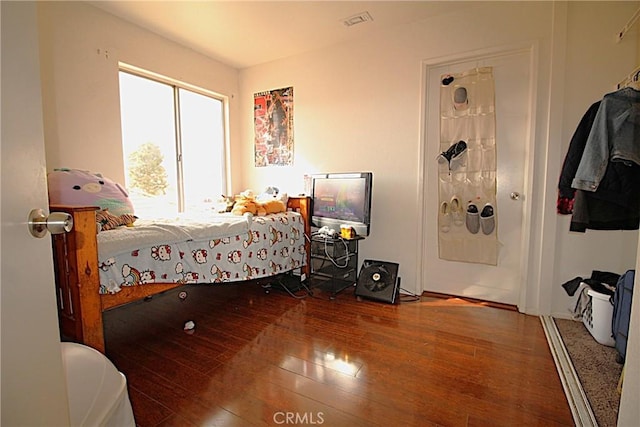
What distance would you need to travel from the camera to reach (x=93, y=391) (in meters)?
0.96

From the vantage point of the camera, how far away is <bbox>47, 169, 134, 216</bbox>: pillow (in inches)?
73.5

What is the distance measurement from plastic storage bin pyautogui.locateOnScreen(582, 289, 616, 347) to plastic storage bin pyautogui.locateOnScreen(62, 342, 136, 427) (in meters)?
2.56

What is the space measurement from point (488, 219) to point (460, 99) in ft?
3.34

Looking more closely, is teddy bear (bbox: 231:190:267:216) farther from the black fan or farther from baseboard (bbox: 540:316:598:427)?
baseboard (bbox: 540:316:598:427)

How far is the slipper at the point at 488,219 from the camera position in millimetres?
2521

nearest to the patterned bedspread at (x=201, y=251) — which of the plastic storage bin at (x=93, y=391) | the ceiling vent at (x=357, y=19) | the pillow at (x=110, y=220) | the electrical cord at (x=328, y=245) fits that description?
the pillow at (x=110, y=220)

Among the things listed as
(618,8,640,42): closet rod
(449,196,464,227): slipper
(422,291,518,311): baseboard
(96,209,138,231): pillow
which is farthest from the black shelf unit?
(618,8,640,42): closet rod

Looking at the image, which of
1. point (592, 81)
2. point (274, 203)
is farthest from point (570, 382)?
point (274, 203)

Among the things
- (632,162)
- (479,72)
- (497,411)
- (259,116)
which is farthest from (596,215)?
(259,116)

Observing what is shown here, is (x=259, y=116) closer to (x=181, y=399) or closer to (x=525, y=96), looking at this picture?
(x=525, y=96)

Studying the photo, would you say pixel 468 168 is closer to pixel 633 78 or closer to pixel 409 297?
pixel 633 78

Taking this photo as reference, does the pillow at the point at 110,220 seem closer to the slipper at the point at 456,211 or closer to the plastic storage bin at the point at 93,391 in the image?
the plastic storage bin at the point at 93,391

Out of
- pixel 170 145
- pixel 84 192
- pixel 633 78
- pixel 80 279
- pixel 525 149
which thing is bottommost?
pixel 80 279

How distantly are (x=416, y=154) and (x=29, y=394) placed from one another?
2.73 m
